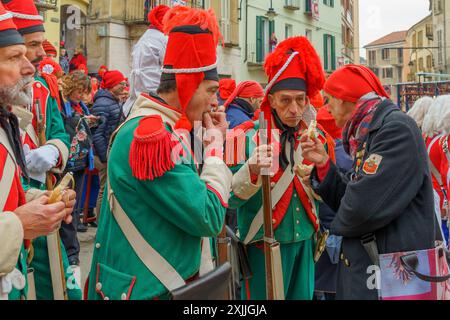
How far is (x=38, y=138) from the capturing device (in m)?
4.45

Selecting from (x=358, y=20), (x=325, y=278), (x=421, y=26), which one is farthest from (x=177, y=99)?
(x=421, y=26)

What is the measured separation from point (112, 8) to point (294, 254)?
639 inches

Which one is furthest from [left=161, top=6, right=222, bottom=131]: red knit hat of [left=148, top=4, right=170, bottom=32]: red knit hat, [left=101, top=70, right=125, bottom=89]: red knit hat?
[left=101, top=70, right=125, bottom=89]: red knit hat

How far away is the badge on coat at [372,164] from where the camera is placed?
310cm

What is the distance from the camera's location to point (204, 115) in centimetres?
303

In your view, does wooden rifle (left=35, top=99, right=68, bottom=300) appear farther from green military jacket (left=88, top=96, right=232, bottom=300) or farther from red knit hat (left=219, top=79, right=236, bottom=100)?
red knit hat (left=219, top=79, right=236, bottom=100)

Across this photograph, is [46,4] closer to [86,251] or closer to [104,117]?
[104,117]

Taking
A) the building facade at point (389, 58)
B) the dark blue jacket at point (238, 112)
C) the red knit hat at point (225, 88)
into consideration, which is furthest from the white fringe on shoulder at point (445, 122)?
the building facade at point (389, 58)

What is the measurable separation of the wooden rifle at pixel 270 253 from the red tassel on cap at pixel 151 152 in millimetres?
1062

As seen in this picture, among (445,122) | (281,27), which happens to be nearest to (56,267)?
(445,122)

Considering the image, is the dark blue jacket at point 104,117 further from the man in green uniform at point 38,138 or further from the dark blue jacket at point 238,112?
the man in green uniform at point 38,138

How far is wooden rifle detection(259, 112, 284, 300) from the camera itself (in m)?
3.58

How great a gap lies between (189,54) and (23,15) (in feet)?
5.07

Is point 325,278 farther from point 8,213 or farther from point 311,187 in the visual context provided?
point 8,213
